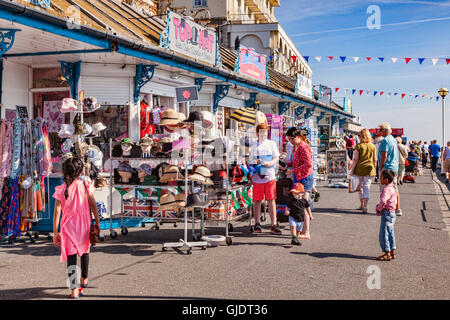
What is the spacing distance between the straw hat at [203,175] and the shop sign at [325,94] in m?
22.7

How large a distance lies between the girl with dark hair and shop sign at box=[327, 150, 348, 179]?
13.9 metres

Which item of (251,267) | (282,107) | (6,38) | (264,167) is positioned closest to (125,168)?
(264,167)

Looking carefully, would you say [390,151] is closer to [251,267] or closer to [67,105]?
[251,267]

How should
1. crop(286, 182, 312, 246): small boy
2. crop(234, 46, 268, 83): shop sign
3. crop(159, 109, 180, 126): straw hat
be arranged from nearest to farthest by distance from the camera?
crop(286, 182, 312, 246): small boy, crop(159, 109, 180, 126): straw hat, crop(234, 46, 268, 83): shop sign

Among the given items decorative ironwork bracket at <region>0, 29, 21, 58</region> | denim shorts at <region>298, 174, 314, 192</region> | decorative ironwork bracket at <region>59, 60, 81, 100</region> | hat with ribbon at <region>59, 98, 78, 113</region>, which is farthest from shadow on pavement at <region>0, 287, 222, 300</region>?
decorative ironwork bracket at <region>59, 60, 81, 100</region>

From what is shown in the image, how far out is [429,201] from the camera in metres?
13.7

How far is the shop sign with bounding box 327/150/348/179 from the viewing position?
59.1 feet

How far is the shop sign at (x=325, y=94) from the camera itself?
97.7 feet

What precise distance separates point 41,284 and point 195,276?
186 centimetres

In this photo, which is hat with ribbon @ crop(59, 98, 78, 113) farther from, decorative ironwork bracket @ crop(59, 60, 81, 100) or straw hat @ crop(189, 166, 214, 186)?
straw hat @ crop(189, 166, 214, 186)

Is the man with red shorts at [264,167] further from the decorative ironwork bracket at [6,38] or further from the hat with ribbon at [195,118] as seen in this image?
the decorative ironwork bracket at [6,38]

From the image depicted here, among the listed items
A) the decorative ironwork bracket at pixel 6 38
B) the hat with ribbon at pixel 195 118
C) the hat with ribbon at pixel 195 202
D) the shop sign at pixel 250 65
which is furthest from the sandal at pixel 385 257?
the shop sign at pixel 250 65
